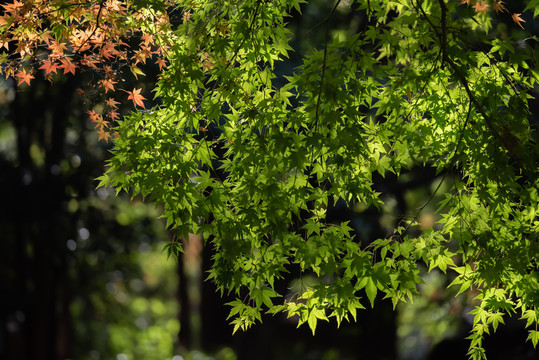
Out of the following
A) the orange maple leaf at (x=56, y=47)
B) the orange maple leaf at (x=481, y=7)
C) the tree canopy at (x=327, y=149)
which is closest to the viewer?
the tree canopy at (x=327, y=149)

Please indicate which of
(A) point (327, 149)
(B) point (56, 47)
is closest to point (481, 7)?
(A) point (327, 149)

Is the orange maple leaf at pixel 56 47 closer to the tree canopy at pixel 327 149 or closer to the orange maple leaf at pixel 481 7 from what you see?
the tree canopy at pixel 327 149

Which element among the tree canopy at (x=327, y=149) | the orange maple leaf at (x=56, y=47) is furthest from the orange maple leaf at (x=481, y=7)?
the orange maple leaf at (x=56, y=47)

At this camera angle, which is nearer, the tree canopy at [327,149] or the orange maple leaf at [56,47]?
the tree canopy at [327,149]

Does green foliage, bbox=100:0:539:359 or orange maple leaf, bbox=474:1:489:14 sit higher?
orange maple leaf, bbox=474:1:489:14

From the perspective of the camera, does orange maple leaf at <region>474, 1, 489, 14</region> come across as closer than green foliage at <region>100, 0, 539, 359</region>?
No

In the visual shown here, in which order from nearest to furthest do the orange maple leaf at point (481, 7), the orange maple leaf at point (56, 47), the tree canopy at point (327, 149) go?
the tree canopy at point (327, 149)
the orange maple leaf at point (481, 7)
the orange maple leaf at point (56, 47)

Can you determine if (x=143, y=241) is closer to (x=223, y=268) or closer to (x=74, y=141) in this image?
(x=74, y=141)

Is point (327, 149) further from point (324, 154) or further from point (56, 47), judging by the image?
point (56, 47)

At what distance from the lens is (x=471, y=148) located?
3.37 meters

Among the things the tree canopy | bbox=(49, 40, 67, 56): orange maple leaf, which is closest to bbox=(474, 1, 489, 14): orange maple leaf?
the tree canopy

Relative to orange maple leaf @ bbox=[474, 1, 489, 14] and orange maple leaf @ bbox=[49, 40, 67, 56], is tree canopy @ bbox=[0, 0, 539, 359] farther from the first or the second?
orange maple leaf @ bbox=[49, 40, 67, 56]

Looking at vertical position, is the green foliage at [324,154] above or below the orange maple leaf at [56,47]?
below

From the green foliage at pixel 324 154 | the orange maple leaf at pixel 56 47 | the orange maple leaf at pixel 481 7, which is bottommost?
the green foliage at pixel 324 154
